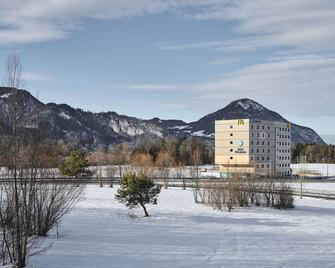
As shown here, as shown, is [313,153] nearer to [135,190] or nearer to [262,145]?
[262,145]

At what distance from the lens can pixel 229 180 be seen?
44.4 metres

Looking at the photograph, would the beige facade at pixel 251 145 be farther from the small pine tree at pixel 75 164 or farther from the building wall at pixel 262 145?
the small pine tree at pixel 75 164

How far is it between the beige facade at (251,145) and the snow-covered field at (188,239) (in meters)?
72.4

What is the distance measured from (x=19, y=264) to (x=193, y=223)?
51.9 ft

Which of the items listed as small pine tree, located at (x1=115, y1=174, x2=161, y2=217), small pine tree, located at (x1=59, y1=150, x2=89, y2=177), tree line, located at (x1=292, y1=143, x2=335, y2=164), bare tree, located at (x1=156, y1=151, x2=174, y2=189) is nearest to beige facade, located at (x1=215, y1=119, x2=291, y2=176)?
Result: bare tree, located at (x1=156, y1=151, x2=174, y2=189)

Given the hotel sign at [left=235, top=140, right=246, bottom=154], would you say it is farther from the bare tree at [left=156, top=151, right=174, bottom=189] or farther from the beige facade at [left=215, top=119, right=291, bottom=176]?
the bare tree at [left=156, top=151, right=174, bottom=189]

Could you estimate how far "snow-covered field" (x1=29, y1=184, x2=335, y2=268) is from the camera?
16.9 m

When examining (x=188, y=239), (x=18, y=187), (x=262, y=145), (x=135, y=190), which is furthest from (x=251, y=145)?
(x=18, y=187)

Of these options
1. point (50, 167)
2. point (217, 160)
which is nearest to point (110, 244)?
point (50, 167)

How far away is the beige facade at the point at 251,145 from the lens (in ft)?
358

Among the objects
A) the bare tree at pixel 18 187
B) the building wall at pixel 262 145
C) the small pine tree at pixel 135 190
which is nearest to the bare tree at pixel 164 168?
the building wall at pixel 262 145

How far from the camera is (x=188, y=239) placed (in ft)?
73.3

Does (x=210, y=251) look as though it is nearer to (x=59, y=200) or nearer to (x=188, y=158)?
(x=59, y=200)

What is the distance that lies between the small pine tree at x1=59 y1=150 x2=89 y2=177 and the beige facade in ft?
173
